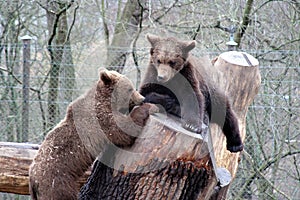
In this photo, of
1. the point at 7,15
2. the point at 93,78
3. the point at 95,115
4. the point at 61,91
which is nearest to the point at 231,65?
the point at 95,115

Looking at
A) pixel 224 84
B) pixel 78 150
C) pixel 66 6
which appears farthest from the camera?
pixel 66 6

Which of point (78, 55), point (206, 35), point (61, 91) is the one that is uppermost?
point (206, 35)

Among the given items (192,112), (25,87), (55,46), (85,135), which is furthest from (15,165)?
(55,46)

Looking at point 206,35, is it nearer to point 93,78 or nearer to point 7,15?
point 93,78

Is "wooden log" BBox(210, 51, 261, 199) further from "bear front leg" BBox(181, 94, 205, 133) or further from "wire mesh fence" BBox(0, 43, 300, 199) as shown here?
"wire mesh fence" BBox(0, 43, 300, 199)

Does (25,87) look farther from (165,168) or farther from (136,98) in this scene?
(165,168)

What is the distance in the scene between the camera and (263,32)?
18.8 feet

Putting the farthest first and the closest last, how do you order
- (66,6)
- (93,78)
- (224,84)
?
(66,6)
(93,78)
(224,84)

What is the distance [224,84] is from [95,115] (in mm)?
1025

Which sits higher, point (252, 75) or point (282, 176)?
point (252, 75)

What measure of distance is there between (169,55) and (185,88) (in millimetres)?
291

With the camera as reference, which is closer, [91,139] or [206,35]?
[91,139]

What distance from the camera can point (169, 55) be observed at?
2738 millimetres

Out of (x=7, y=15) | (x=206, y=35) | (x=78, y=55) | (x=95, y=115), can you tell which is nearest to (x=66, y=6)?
(x=78, y=55)
